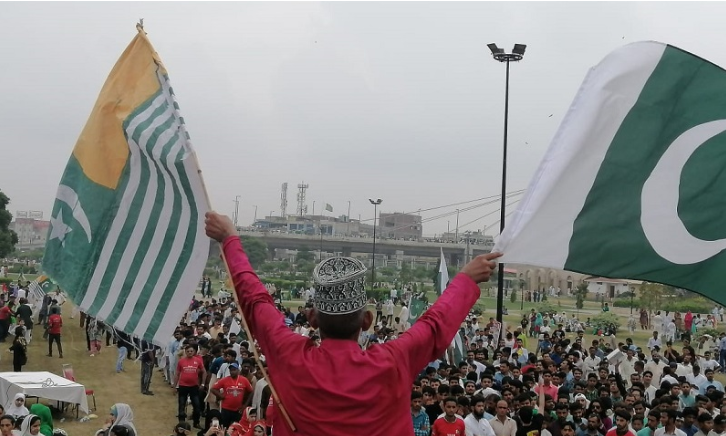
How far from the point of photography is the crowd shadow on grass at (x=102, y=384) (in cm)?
1327

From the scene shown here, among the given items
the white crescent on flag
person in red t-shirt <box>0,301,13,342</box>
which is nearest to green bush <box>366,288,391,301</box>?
person in red t-shirt <box>0,301,13,342</box>

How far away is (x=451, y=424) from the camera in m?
8.45

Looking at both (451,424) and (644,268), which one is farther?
(451,424)

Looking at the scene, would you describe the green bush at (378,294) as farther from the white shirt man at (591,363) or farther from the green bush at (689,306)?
the white shirt man at (591,363)

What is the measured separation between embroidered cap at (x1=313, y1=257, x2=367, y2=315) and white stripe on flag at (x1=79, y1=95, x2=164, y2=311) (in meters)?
2.19

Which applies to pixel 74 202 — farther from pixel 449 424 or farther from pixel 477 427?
pixel 477 427

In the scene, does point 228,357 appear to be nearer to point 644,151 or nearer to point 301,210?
point 644,151

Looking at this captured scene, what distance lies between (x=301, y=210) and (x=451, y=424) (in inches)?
5488

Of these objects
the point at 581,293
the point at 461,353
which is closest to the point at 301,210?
the point at 581,293

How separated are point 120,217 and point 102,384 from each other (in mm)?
13491

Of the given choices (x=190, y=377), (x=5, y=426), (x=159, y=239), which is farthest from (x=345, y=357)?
(x=190, y=377)

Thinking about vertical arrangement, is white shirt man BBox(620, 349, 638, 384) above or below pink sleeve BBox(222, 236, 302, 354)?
below

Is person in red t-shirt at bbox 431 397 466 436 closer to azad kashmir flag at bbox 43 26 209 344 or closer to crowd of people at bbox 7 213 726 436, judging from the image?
crowd of people at bbox 7 213 726 436

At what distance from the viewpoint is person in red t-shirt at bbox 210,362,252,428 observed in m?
10.8
